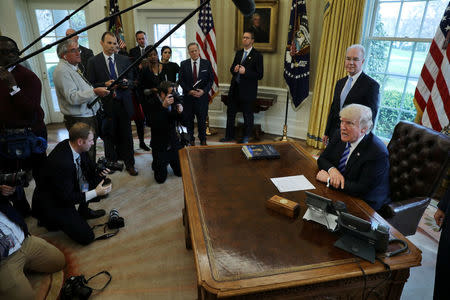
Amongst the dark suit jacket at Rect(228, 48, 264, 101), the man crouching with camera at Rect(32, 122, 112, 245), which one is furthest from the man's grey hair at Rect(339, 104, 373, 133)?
the dark suit jacket at Rect(228, 48, 264, 101)

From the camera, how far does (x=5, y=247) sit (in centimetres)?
170

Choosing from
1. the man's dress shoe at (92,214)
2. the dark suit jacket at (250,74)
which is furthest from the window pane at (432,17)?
the man's dress shoe at (92,214)

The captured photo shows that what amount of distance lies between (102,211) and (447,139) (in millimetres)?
2914

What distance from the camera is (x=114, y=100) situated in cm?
341

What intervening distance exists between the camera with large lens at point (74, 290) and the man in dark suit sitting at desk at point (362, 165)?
5.64 feet

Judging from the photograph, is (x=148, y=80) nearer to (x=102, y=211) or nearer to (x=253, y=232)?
(x=102, y=211)

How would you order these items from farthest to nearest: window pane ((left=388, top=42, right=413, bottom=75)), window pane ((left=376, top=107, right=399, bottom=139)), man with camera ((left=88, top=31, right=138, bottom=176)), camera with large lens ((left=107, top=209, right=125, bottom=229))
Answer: window pane ((left=376, top=107, right=399, bottom=139))
window pane ((left=388, top=42, right=413, bottom=75))
man with camera ((left=88, top=31, right=138, bottom=176))
camera with large lens ((left=107, top=209, right=125, bottom=229))

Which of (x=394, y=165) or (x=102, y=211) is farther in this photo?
(x=102, y=211)

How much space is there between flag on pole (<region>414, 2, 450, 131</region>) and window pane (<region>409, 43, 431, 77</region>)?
44 centimetres

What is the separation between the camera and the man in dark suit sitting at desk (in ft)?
6.00

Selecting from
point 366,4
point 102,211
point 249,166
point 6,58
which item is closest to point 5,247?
point 102,211

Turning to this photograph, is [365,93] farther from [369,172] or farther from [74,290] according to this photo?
[74,290]

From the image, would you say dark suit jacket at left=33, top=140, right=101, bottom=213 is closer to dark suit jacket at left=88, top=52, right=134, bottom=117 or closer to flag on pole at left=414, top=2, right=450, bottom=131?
dark suit jacket at left=88, top=52, right=134, bottom=117

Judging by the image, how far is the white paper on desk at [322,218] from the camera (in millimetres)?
1475
